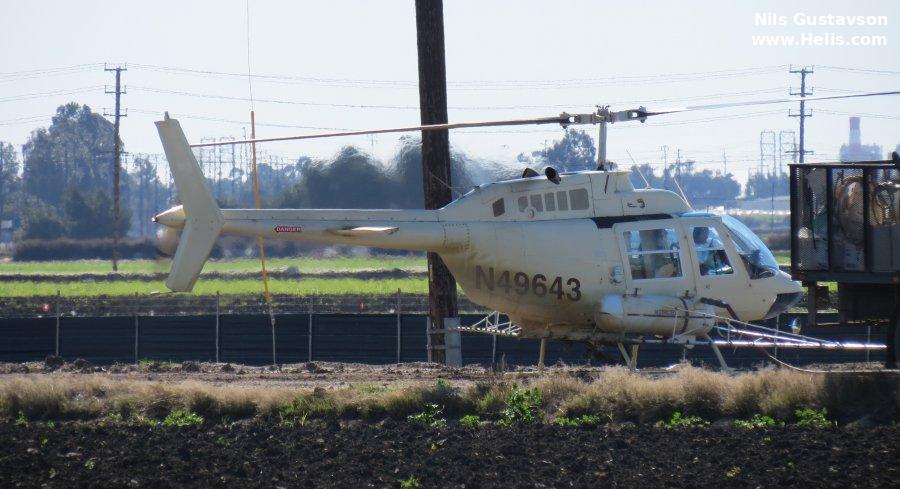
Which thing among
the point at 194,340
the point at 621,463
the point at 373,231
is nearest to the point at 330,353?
the point at 194,340

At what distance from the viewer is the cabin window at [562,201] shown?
18.1m

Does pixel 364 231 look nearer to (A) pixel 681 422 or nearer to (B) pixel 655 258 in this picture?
(B) pixel 655 258

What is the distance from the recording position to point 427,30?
2152 cm

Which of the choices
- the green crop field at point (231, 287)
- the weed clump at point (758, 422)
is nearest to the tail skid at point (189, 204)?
the weed clump at point (758, 422)

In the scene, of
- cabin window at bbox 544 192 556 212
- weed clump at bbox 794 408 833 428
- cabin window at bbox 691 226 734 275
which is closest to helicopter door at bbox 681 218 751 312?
cabin window at bbox 691 226 734 275

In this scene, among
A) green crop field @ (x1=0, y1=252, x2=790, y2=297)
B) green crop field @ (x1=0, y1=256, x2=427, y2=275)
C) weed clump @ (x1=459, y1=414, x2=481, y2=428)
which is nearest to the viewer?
weed clump @ (x1=459, y1=414, x2=481, y2=428)

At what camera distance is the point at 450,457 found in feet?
39.8

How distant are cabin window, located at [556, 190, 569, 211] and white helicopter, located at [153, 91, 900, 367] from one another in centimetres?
2

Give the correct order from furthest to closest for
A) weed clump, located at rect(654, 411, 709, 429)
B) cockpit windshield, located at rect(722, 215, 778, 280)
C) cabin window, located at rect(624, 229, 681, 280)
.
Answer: cockpit windshield, located at rect(722, 215, 778, 280) < cabin window, located at rect(624, 229, 681, 280) < weed clump, located at rect(654, 411, 709, 429)

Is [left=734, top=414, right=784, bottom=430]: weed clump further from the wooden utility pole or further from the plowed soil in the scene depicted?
the wooden utility pole

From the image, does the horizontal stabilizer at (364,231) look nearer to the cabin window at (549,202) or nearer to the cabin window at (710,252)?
the cabin window at (549,202)

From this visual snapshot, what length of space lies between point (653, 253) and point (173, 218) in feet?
23.3

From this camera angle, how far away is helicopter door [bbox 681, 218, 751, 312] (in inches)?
725

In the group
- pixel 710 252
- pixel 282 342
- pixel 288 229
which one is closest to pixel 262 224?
pixel 288 229
